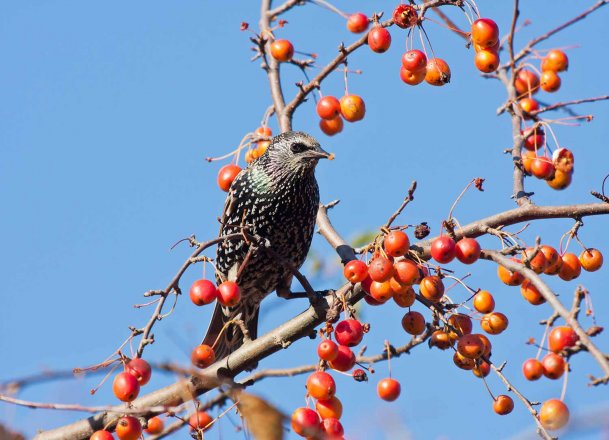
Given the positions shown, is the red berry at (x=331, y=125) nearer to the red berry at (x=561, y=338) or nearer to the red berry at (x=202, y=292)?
the red berry at (x=202, y=292)

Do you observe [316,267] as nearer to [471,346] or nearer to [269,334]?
[269,334]

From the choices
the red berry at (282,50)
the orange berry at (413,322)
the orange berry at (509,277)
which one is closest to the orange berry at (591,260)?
the orange berry at (509,277)

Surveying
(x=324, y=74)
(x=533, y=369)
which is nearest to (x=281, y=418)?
(x=533, y=369)

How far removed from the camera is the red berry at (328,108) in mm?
4652

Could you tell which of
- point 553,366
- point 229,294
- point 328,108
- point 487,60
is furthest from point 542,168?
point 229,294

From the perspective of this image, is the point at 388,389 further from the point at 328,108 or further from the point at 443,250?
the point at 328,108

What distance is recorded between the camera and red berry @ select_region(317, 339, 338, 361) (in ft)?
10.0

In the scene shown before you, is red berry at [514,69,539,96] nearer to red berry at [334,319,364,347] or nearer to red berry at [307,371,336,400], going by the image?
red berry at [334,319,364,347]

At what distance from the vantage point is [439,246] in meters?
3.04

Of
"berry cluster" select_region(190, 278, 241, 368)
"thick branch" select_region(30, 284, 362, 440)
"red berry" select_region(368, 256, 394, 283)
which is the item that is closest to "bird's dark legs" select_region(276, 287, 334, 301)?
"thick branch" select_region(30, 284, 362, 440)

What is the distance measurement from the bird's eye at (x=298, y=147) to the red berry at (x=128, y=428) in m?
2.43

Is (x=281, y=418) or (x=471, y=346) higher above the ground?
(x=471, y=346)

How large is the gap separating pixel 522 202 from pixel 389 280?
2.77ft

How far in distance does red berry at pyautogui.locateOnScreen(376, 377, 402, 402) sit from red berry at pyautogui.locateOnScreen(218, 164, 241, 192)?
183cm
